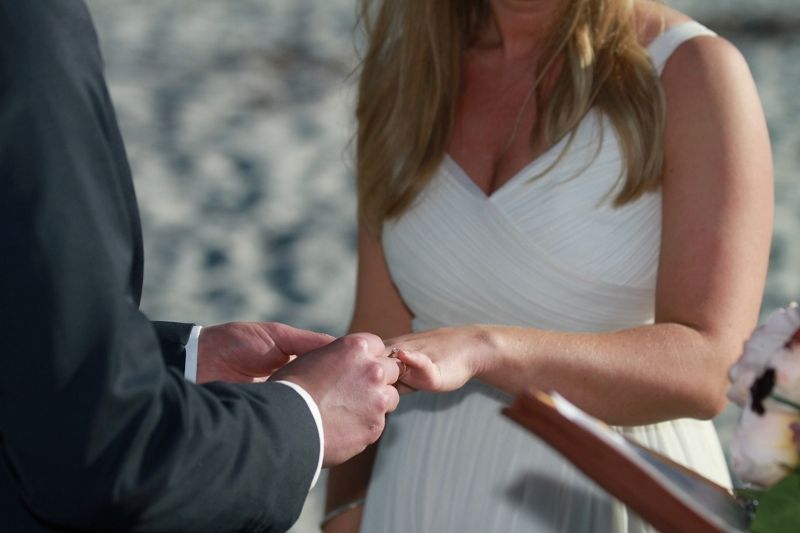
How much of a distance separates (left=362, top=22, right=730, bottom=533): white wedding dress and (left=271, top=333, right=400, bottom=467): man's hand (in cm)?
61

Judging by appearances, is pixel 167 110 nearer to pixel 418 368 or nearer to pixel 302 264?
pixel 302 264

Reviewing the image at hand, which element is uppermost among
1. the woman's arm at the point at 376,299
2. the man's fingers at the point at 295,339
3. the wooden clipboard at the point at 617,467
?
the wooden clipboard at the point at 617,467

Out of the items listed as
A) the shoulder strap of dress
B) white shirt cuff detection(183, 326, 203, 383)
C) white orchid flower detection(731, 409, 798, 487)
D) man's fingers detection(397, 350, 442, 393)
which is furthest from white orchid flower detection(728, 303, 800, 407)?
the shoulder strap of dress

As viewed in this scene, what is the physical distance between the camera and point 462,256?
8.32 ft

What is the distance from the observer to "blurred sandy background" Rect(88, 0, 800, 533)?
5.28 meters

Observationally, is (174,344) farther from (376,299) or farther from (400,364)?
(376,299)

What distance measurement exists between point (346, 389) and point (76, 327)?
0.45 m

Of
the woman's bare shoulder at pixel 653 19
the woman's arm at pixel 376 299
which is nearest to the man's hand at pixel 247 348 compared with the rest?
the woman's arm at pixel 376 299

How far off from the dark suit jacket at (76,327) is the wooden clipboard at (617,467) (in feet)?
1.17

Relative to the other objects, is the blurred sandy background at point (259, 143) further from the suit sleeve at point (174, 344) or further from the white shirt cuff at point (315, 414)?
the white shirt cuff at point (315, 414)

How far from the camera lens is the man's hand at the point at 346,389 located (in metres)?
1.59

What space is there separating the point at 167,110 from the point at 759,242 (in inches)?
198

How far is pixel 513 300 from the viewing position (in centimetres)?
247

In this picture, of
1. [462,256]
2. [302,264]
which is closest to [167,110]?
[302,264]
